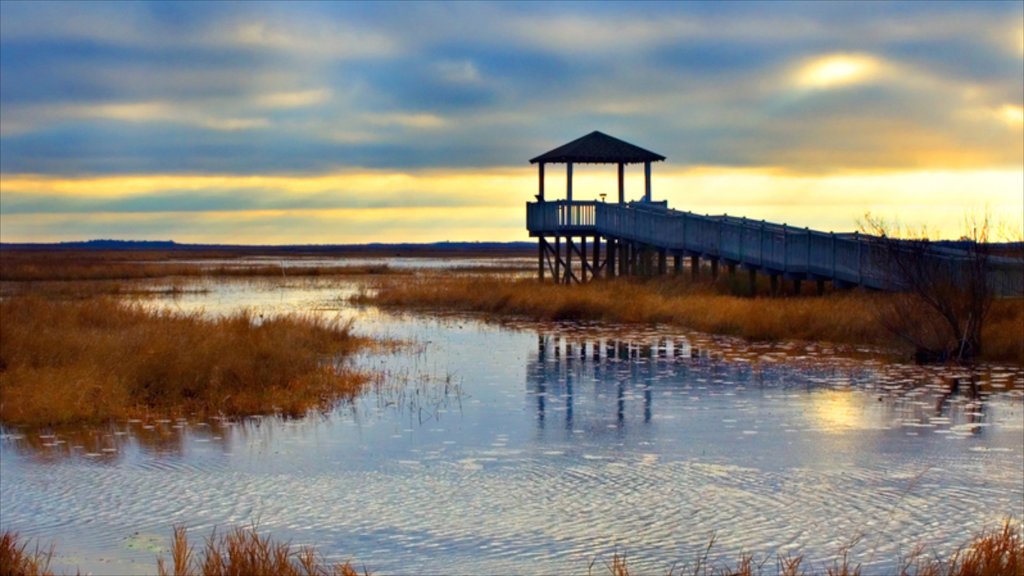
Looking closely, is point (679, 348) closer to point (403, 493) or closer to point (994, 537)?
point (403, 493)

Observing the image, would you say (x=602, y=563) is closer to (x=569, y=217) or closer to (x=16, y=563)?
(x=16, y=563)

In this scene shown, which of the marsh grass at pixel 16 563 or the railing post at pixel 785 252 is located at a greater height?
the railing post at pixel 785 252

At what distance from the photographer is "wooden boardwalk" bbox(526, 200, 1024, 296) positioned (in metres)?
29.2

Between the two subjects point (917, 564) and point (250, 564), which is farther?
point (917, 564)

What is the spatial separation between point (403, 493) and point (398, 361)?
1291 centimetres

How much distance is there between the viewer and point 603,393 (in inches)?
853

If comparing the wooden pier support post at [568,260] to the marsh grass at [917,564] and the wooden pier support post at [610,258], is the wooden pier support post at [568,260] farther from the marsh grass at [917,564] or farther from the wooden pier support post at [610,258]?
the marsh grass at [917,564]

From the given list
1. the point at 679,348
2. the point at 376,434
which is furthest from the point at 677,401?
the point at 679,348

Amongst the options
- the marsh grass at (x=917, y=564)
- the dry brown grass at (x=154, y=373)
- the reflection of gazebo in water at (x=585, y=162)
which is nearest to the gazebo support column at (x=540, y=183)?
the reflection of gazebo in water at (x=585, y=162)

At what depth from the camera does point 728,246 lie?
39.1 metres

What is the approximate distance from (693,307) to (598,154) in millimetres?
13347

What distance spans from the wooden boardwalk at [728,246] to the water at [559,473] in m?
5.77

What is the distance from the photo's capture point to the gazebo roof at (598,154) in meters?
48.1

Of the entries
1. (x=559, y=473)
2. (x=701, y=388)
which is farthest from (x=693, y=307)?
(x=559, y=473)
